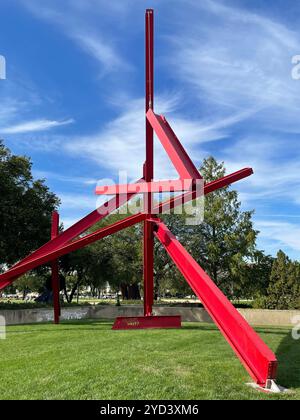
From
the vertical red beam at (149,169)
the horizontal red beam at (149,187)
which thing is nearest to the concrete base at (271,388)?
the horizontal red beam at (149,187)

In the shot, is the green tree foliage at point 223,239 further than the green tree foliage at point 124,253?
No

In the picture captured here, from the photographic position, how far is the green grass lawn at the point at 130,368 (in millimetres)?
5996

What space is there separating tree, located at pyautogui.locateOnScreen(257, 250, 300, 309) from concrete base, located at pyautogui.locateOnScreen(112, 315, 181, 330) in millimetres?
9904

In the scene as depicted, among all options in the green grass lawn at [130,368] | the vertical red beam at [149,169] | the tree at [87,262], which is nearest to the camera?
the green grass lawn at [130,368]

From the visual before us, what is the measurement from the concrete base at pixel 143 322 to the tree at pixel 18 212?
1121cm

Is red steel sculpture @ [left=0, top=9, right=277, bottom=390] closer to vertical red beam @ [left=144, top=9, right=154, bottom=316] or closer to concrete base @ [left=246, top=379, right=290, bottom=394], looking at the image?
vertical red beam @ [left=144, top=9, right=154, bottom=316]

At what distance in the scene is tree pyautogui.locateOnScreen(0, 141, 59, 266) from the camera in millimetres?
22469

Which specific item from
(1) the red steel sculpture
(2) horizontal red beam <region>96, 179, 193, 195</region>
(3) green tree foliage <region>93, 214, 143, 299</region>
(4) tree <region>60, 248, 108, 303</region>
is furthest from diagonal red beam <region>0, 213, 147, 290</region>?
(4) tree <region>60, 248, 108, 303</region>

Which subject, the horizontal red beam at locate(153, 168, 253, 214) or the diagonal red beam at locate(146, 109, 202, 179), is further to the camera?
the horizontal red beam at locate(153, 168, 253, 214)

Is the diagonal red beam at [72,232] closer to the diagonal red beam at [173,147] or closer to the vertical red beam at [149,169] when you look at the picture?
the vertical red beam at [149,169]

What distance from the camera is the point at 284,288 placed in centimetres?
2214

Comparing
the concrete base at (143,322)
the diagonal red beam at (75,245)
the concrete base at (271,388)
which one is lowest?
the concrete base at (271,388)
